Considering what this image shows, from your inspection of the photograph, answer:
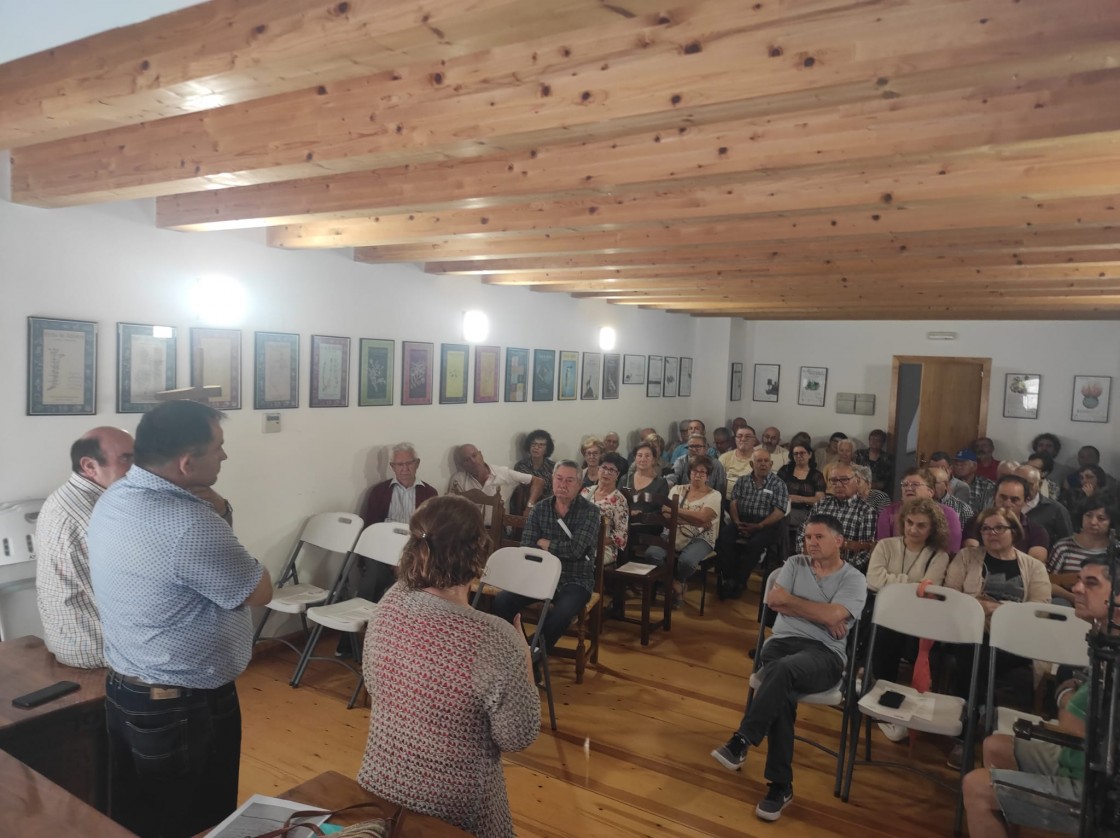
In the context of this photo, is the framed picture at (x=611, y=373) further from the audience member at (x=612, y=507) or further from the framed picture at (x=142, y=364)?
the framed picture at (x=142, y=364)

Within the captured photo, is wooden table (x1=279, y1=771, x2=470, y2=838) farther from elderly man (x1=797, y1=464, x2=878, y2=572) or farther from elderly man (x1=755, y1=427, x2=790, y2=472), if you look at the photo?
elderly man (x1=755, y1=427, x2=790, y2=472)

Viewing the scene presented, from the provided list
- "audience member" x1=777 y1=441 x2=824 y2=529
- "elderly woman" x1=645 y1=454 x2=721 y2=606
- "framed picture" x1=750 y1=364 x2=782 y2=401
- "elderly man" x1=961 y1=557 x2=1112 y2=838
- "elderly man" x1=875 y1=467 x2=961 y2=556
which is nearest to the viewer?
"elderly man" x1=961 y1=557 x2=1112 y2=838

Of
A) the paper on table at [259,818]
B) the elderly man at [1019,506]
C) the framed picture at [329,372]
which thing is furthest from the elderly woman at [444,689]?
the elderly man at [1019,506]

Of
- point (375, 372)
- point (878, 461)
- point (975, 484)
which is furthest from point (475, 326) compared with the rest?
point (878, 461)

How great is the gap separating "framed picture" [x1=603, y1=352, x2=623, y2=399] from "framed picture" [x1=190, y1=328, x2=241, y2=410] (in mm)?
4276

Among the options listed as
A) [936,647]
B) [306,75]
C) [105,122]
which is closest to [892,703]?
[936,647]

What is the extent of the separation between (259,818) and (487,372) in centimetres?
474

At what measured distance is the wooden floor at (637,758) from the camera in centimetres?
307

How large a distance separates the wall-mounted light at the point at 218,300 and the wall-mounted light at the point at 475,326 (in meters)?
1.89

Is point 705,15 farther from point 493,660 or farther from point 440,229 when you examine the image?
point 440,229

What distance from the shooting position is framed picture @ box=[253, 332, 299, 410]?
4.34 meters

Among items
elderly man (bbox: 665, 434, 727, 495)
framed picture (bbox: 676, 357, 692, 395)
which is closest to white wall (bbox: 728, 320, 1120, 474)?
framed picture (bbox: 676, 357, 692, 395)

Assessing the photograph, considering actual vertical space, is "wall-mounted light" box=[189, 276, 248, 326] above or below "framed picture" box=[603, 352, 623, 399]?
above

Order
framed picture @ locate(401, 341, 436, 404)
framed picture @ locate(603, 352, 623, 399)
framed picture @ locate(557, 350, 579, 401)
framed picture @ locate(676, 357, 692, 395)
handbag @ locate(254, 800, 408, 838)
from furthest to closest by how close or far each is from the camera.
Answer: framed picture @ locate(676, 357, 692, 395) < framed picture @ locate(603, 352, 623, 399) < framed picture @ locate(557, 350, 579, 401) < framed picture @ locate(401, 341, 436, 404) < handbag @ locate(254, 800, 408, 838)
